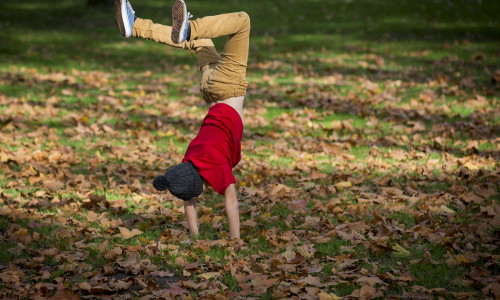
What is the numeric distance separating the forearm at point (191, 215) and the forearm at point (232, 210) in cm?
37

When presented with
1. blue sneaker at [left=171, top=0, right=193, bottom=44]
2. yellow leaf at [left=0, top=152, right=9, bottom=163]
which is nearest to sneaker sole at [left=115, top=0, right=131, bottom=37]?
blue sneaker at [left=171, top=0, right=193, bottom=44]

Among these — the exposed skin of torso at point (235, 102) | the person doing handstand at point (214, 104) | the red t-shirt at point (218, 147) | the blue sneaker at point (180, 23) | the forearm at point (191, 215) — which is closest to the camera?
the blue sneaker at point (180, 23)

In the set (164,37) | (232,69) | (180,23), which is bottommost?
(232,69)

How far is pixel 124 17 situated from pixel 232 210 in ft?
6.92

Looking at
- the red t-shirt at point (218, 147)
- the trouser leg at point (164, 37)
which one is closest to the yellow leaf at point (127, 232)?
the red t-shirt at point (218, 147)

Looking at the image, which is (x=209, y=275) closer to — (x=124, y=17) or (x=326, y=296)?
(x=326, y=296)

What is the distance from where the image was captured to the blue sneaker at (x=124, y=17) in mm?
5355

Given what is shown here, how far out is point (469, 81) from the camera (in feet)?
40.6

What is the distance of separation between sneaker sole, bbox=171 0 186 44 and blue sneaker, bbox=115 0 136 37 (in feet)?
1.92

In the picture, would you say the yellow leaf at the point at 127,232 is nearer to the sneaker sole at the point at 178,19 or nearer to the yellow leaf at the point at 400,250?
the sneaker sole at the point at 178,19

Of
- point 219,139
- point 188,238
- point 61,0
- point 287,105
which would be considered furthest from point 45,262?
point 61,0

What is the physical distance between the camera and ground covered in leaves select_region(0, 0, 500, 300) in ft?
15.4

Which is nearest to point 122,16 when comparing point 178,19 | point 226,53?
point 178,19

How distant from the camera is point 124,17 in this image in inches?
211
